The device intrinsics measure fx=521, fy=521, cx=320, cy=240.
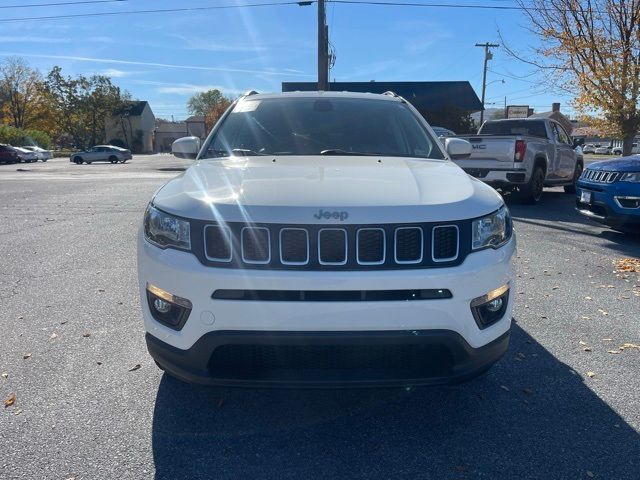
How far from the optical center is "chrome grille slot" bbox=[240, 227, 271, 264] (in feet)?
7.97

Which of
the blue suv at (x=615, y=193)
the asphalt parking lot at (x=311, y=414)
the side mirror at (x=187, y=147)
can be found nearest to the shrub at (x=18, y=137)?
the asphalt parking lot at (x=311, y=414)

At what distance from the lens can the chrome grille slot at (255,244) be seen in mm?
2428

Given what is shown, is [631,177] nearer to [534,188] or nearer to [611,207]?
[611,207]

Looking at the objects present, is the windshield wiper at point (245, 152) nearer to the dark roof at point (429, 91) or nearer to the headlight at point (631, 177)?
the headlight at point (631, 177)

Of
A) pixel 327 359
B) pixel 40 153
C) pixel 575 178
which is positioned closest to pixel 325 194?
pixel 327 359

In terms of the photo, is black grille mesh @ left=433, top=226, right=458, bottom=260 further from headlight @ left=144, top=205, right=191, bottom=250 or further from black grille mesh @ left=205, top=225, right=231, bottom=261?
headlight @ left=144, top=205, right=191, bottom=250

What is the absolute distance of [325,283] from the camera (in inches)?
93.1

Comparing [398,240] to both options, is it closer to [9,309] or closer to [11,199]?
[9,309]

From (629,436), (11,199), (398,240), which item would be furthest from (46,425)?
(11,199)

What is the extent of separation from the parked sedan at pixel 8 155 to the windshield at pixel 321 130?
144 ft

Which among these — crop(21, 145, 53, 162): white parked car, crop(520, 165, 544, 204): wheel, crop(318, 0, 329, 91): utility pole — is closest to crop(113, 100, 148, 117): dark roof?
crop(21, 145, 53, 162): white parked car

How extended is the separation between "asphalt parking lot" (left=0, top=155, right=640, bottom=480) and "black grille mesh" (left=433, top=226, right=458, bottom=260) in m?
0.98

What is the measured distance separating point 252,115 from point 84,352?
2.17 metres

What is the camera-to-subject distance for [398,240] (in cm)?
245
